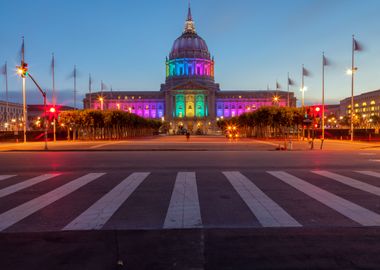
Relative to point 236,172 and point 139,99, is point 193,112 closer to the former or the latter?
point 139,99

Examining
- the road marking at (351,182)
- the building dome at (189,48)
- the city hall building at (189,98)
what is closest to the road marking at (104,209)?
the road marking at (351,182)

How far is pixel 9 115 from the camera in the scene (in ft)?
483

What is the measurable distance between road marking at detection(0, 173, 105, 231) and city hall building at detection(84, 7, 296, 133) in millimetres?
146028

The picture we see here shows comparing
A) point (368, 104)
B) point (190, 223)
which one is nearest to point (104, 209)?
point (190, 223)

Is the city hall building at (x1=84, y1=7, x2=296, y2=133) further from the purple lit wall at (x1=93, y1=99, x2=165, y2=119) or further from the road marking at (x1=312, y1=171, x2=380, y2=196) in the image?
the road marking at (x1=312, y1=171, x2=380, y2=196)

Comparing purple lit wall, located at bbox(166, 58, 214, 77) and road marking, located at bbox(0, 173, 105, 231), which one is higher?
purple lit wall, located at bbox(166, 58, 214, 77)

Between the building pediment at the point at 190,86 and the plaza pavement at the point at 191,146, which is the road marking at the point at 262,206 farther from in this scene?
the building pediment at the point at 190,86

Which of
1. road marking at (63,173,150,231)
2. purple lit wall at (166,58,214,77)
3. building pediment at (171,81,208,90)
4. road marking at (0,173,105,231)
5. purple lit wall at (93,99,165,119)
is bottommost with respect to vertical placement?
road marking at (0,173,105,231)

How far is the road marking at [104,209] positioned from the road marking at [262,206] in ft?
9.31

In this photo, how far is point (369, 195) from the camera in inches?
401

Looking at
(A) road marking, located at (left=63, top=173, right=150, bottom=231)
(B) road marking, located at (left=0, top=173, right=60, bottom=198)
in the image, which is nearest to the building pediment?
(B) road marking, located at (left=0, top=173, right=60, bottom=198)

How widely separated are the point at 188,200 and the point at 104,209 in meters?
1.99

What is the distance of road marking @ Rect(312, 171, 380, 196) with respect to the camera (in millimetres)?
11023

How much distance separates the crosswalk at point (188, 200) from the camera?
7.47 metres
